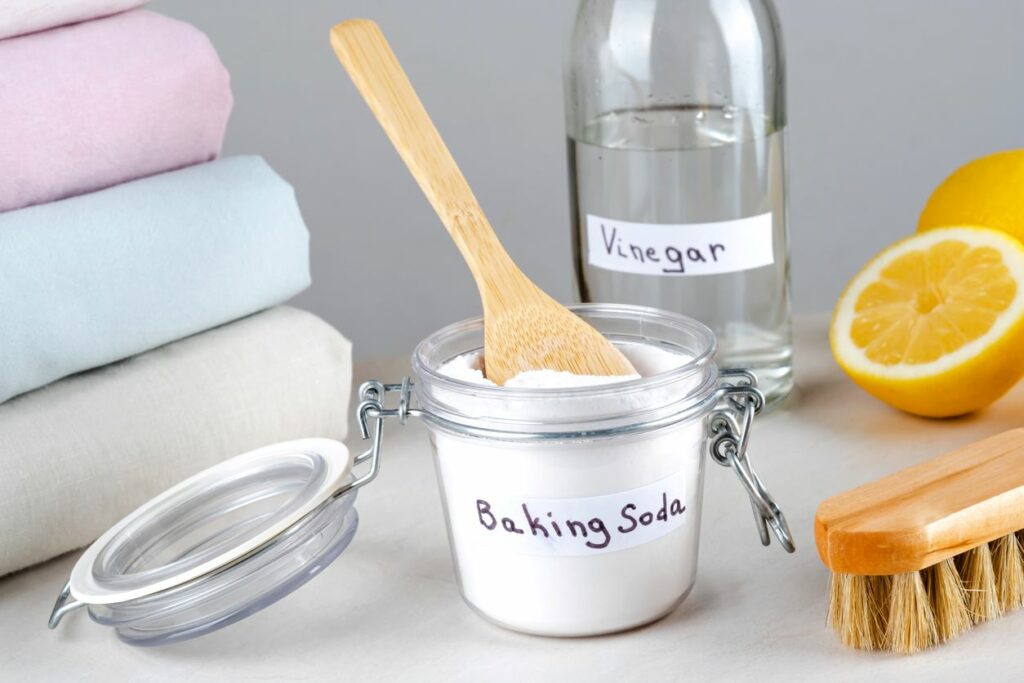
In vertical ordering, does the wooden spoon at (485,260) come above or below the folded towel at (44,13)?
below

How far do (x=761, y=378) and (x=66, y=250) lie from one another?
1.20 ft

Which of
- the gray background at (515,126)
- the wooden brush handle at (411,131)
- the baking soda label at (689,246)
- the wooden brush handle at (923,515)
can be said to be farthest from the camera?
the gray background at (515,126)

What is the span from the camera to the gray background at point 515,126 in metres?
1.14

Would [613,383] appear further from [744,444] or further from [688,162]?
[688,162]

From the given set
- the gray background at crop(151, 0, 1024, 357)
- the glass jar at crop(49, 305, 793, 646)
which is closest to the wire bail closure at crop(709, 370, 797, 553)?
the glass jar at crop(49, 305, 793, 646)

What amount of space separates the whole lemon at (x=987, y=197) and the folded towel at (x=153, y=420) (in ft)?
1.13

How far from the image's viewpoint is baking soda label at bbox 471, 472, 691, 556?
0.47 metres

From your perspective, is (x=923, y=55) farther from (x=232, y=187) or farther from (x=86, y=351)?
(x=86, y=351)

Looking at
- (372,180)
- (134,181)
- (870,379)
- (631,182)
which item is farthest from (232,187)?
(372,180)

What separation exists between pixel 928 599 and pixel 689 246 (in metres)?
0.25

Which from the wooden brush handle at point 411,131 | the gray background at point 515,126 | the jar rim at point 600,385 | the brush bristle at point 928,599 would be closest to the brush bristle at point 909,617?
the brush bristle at point 928,599

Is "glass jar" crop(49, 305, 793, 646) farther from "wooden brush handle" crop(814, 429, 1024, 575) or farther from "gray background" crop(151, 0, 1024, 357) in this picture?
"gray background" crop(151, 0, 1024, 357)

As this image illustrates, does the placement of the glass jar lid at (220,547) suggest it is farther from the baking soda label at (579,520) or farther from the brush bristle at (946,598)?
the brush bristle at (946,598)

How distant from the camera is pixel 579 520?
1.53ft
